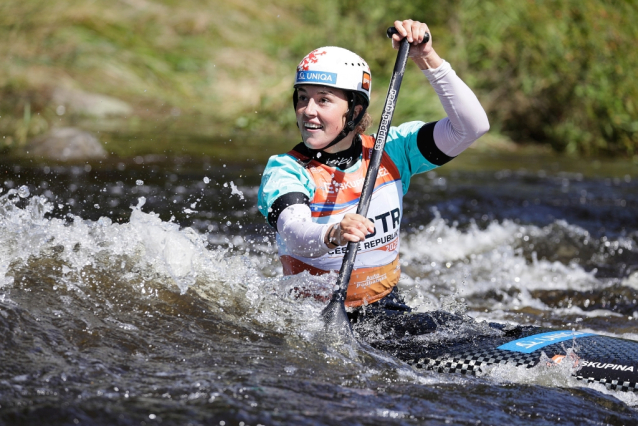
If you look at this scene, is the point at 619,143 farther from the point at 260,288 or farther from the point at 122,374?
the point at 122,374

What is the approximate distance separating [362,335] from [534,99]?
11423 millimetres

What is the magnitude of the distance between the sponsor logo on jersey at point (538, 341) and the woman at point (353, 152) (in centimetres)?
69

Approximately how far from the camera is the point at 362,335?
369cm

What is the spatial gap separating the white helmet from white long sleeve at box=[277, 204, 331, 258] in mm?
667

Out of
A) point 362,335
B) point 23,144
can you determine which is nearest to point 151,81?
point 23,144

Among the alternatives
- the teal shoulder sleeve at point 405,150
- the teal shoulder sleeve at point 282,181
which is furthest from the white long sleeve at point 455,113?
the teal shoulder sleeve at point 282,181

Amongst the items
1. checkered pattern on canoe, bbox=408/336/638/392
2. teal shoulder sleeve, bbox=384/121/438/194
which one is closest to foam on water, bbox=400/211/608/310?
teal shoulder sleeve, bbox=384/121/438/194

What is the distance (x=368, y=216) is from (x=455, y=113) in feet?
2.21

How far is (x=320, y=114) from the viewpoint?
12.3ft

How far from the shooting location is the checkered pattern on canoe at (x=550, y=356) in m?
3.33

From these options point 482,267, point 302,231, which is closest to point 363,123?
point 302,231

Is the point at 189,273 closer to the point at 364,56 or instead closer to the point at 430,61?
the point at 430,61

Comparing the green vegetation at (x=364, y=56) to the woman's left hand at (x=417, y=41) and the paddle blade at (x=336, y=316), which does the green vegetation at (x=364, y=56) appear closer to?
the woman's left hand at (x=417, y=41)

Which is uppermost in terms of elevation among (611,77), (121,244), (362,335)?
(611,77)
